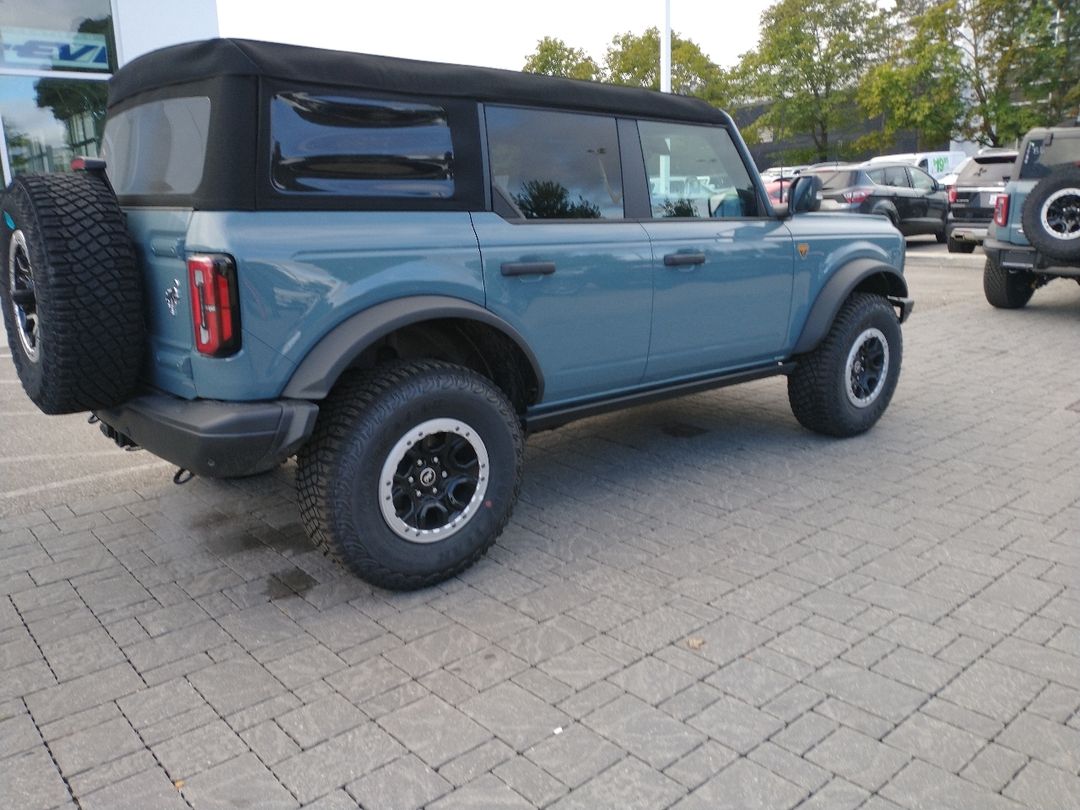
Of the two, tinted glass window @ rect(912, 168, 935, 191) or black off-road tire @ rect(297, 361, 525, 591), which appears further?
tinted glass window @ rect(912, 168, 935, 191)

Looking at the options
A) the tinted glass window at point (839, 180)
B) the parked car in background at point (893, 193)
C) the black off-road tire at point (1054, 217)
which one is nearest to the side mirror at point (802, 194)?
the black off-road tire at point (1054, 217)

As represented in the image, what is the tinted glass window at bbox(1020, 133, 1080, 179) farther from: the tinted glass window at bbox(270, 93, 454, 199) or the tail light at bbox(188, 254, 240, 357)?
the tail light at bbox(188, 254, 240, 357)

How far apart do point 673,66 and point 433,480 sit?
147 ft

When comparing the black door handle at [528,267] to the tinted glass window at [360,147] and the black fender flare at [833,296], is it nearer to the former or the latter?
the tinted glass window at [360,147]

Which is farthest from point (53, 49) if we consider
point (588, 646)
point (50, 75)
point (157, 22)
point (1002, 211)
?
point (588, 646)

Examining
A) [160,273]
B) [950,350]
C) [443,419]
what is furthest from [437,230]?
[950,350]

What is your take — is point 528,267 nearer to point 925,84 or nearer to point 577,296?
point 577,296

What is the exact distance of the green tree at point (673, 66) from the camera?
44.1 metres

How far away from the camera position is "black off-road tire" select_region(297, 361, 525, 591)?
3.34 meters

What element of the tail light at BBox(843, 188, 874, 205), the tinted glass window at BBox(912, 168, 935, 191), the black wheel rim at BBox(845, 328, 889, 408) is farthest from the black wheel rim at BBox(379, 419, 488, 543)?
the tinted glass window at BBox(912, 168, 935, 191)

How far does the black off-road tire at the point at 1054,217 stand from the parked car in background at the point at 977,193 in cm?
603

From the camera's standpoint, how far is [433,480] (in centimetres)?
362

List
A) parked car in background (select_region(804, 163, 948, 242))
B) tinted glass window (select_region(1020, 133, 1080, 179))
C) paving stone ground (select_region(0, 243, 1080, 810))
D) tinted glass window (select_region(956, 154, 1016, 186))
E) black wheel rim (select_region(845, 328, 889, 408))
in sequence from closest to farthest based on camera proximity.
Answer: paving stone ground (select_region(0, 243, 1080, 810)) < black wheel rim (select_region(845, 328, 889, 408)) < tinted glass window (select_region(1020, 133, 1080, 179)) < tinted glass window (select_region(956, 154, 1016, 186)) < parked car in background (select_region(804, 163, 948, 242))

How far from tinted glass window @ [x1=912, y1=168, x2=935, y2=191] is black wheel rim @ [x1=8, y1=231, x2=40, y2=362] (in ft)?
56.9
